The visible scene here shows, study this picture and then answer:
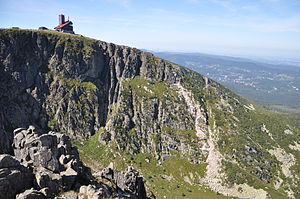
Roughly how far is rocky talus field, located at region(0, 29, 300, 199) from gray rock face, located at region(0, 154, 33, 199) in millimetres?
85249

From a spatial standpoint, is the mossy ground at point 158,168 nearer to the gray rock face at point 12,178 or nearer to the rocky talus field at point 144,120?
the rocky talus field at point 144,120

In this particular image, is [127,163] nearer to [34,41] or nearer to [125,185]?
[125,185]

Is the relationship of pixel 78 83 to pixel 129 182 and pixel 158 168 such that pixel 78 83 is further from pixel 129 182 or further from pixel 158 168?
pixel 129 182

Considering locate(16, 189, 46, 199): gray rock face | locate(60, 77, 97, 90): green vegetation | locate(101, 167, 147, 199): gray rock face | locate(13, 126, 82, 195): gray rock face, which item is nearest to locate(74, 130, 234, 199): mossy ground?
locate(60, 77, 97, 90): green vegetation

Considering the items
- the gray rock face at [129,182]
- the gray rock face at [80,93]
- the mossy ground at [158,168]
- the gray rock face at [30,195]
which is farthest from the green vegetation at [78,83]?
the gray rock face at [30,195]

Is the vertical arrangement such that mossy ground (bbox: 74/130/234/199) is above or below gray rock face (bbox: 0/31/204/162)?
below

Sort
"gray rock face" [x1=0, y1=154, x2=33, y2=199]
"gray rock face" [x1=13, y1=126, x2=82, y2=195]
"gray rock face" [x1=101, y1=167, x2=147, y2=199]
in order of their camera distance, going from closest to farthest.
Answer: "gray rock face" [x1=0, y1=154, x2=33, y2=199], "gray rock face" [x1=13, y1=126, x2=82, y2=195], "gray rock face" [x1=101, y1=167, x2=147, y2=199]

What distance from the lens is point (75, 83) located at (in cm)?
17238

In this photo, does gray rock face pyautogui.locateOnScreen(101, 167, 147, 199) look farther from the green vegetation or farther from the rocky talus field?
the green vegetation

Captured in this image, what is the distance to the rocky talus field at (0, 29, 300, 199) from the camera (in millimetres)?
133625

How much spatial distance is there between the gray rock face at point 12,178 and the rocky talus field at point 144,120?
85.2m

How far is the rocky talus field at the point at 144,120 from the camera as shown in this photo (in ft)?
438

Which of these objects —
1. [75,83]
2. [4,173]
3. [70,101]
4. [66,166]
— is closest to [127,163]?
[70,101]

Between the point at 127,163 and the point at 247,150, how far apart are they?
76314 mm
